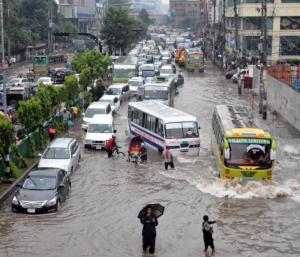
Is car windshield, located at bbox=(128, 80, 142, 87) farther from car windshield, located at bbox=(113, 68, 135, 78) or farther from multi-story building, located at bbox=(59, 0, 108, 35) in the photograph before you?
multi-story building, located at bbox=(59, 0, 108, 35)

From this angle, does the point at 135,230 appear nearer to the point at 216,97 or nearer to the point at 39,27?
the point at 216,97

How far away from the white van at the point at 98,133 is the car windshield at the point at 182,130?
4.08 meters

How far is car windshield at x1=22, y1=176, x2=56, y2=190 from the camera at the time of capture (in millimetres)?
23188

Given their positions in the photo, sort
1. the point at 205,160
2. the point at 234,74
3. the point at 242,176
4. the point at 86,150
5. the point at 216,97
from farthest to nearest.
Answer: the point at 234,74 → the point at 216,97 → the point at 86,150 → the point at 205,160 → the point at 242,176

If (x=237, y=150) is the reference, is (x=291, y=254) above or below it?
below

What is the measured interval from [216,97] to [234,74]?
16960 millimetres

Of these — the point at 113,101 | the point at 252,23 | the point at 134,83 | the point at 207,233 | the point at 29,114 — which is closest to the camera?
the point at 207,233

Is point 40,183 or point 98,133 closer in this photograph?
point 40,183

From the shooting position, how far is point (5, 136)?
25594 mm

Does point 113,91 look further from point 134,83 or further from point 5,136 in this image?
point 5,136

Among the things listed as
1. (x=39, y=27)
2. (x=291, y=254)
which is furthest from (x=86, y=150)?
(x=39, y=27)

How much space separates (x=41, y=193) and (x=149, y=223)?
599 centimetres

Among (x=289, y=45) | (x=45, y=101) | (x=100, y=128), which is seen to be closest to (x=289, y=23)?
(x=289, y=45)

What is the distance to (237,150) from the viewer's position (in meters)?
25.7
